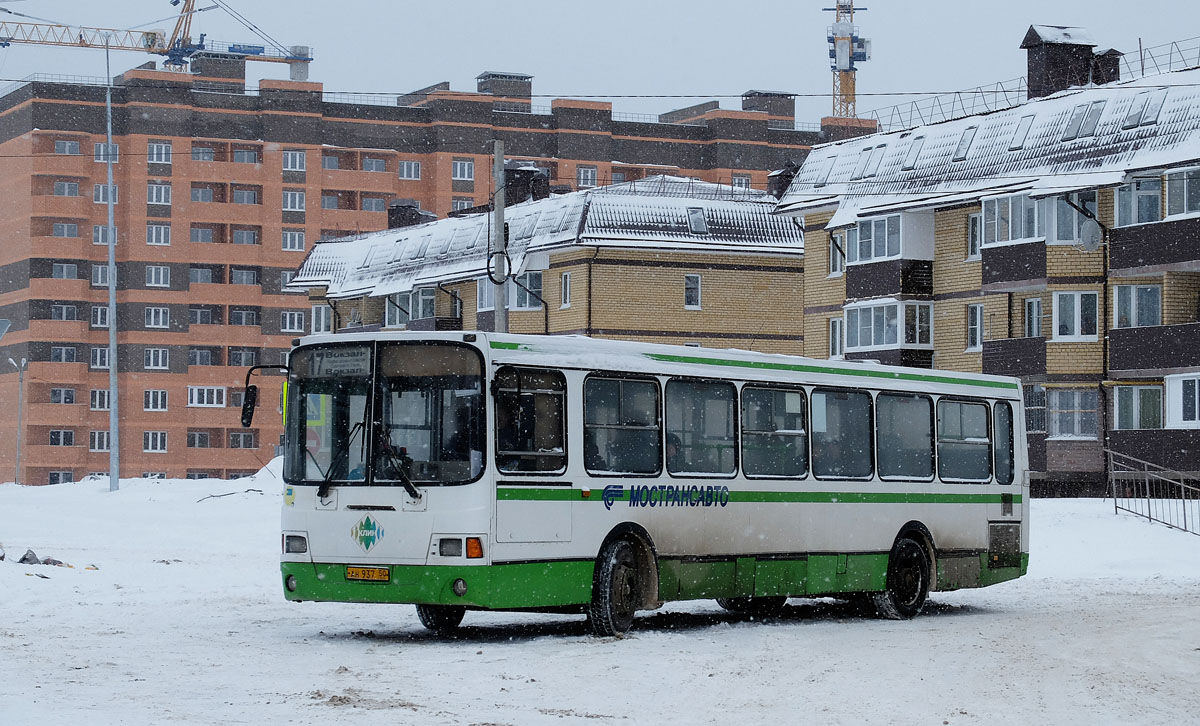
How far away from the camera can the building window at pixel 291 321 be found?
10362 cm

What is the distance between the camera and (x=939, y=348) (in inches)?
2087

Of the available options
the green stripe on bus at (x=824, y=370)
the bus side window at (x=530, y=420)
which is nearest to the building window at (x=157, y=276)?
the green stripe on bus at (x=824, y=370)

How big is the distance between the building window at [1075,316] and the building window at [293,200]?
205 ft

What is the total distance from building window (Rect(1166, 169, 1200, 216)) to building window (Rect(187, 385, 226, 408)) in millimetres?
66662

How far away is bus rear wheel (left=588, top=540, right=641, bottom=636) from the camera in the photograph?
52.9 ft

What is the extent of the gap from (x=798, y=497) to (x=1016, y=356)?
31978 mm

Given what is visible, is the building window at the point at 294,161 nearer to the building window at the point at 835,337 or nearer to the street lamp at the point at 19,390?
the street lamp at the point at 19,390

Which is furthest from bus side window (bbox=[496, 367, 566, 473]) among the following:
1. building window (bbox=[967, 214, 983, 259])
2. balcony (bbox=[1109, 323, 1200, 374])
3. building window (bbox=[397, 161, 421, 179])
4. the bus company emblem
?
building window (bbox=[397, 161, 421, 179])

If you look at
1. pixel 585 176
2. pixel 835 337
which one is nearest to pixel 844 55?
pixel 585 176

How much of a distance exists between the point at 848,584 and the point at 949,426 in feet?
8.40

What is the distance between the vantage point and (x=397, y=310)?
74.8 metres

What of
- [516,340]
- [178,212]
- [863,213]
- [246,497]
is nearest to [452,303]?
[863,213]

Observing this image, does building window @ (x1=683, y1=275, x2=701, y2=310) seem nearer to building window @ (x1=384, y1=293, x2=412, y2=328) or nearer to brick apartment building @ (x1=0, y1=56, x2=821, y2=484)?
building window @ (x1=384, y1=293, x2=412, y2=328)

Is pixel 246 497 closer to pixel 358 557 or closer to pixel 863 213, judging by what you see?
pixel 863 213
